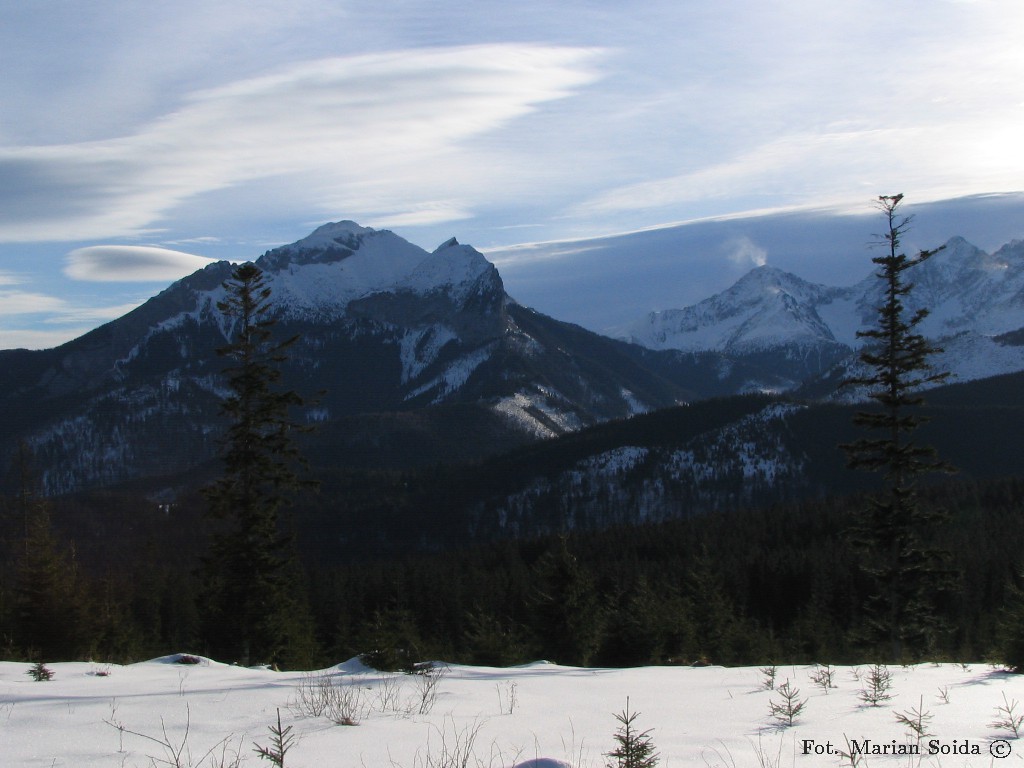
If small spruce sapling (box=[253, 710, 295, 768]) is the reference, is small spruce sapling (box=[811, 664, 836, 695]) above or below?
below

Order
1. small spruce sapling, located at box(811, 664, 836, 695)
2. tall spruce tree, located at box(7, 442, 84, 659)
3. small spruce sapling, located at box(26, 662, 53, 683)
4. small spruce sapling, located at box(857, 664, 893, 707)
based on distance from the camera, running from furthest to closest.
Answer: tall spruce tree, located at box(7, 442, 84, 659) < small spruce sapling, located at box(26, 662, 53, 683) < small spruce sapling, located at box(811, 664, 836, 695) < small spruce sapling, located at box(857, 664, 893, 707)

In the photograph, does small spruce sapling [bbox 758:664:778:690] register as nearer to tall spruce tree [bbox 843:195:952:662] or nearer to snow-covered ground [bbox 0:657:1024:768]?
snow-covered ground [bbox 0:657:1024:768]

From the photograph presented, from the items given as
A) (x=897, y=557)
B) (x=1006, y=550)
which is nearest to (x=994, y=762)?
(x=897, y=557)

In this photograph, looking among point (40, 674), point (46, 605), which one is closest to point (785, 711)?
point (40, 674)

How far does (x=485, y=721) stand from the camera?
29.8 feet

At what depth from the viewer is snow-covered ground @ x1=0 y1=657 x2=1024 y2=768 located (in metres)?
7.45

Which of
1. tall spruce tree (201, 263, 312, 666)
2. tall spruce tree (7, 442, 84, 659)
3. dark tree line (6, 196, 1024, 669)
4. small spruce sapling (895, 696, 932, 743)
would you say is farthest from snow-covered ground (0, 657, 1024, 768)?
tall spruce tree (7, 442, 84, 659)

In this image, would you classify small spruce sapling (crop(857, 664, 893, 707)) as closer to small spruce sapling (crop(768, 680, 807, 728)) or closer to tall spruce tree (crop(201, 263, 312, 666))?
small spruce sapling (crop(768, 680, 807, 728))

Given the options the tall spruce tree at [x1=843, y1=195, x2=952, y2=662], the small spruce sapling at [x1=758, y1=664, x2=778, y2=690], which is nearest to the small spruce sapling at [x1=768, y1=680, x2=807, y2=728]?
the small spruce sapling at [x1=758, y1=664, x2=778, y2=690]

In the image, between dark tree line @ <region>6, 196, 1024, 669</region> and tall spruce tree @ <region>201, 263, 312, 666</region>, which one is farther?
tall spruce tree @ <region>201, 263, 312, 666</region>

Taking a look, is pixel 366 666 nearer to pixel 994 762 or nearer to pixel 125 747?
pixel 125 747

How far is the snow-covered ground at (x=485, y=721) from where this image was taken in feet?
24.5

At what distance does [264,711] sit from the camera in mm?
9031

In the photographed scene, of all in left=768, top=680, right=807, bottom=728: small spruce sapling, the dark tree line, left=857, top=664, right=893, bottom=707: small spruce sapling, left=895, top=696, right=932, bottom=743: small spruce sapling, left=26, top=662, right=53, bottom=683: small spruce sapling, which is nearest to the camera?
left=895, top=696, right=932, bottom=743: small spruce sapling
